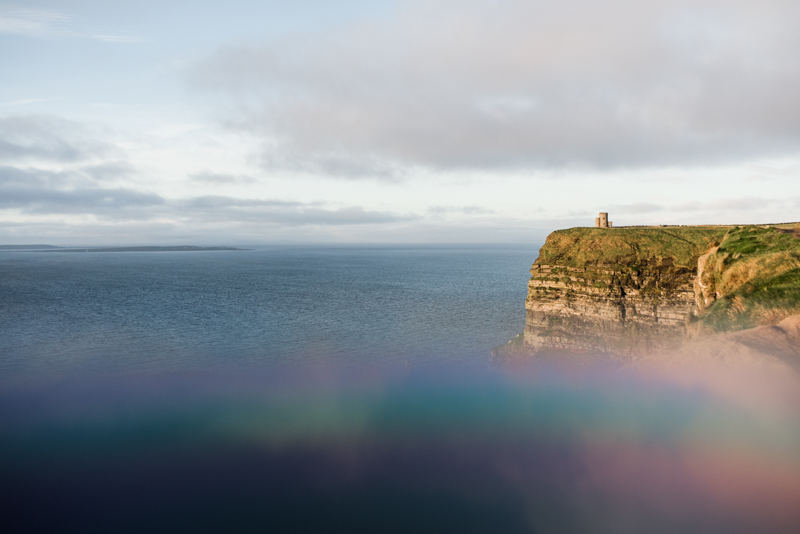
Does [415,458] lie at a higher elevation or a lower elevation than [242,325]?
lower

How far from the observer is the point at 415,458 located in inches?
1053

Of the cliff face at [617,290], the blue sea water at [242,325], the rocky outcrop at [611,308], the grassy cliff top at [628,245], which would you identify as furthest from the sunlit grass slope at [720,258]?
the blue sea water at [242,325]

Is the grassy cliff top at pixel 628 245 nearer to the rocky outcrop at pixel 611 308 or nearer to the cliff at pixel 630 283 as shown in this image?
the cliff at pixel 630 283

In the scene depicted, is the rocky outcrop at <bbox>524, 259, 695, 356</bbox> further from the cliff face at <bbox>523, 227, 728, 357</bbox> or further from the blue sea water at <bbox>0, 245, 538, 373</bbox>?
the blue sea water at <bbox>0, 245, 538, 373</bbox>

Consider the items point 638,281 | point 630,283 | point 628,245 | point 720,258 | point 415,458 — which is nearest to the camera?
point 415,458

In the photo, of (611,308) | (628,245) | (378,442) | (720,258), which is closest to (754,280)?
(720,258)

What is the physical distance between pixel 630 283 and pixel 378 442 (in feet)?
100

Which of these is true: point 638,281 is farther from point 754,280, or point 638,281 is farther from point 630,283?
point 754,280

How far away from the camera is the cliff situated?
3450 cm

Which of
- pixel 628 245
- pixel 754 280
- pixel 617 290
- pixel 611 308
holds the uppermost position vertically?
pixel 628 245

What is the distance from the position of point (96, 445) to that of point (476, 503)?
25.0 metres

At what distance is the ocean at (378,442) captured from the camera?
56.5 ft

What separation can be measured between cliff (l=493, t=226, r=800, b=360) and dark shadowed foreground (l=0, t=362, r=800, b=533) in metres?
7.77

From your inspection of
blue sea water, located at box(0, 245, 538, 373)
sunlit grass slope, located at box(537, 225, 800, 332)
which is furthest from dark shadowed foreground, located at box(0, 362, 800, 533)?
blue sea water, located at box(0, 245, 538, 373)
